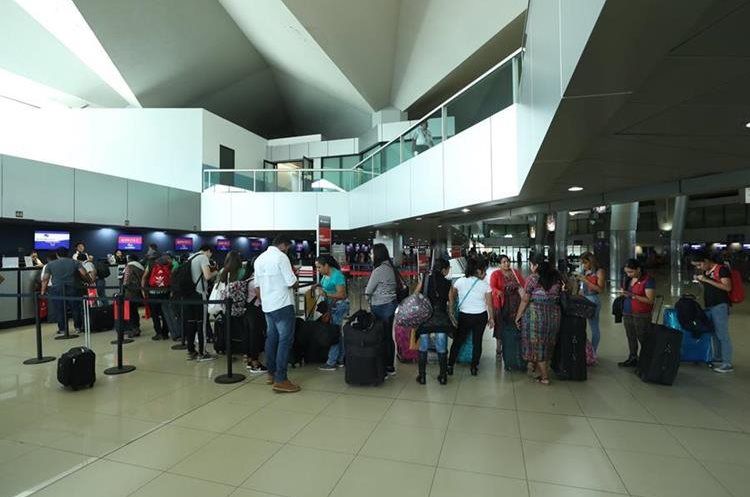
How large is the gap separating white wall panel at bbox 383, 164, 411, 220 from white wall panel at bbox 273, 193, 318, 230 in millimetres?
6509

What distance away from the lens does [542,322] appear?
500cm

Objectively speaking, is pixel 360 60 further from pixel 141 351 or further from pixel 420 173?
pixel 141 351

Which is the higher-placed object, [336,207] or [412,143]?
[412,143]

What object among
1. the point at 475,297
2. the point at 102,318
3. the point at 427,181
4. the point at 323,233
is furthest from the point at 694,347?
the point at 102,318

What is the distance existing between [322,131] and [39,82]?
57.5ft

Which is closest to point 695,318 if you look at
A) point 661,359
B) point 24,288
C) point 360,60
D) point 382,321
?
point 661,359

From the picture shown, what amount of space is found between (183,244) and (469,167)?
46.4 feet

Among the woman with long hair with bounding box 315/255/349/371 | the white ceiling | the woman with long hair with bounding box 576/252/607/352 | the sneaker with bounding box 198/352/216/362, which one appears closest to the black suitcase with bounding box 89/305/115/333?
the sneaker with bounding box 198/352/216/362

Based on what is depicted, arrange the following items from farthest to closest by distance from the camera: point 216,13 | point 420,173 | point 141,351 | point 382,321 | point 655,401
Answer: point 216,13
point 420,173
point 141,351
point 382,321
point 655,401

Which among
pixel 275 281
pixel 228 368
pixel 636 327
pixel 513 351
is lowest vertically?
pixel 228 368

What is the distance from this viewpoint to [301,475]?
296 cm

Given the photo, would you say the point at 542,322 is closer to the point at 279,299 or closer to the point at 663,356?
the point at 663,356

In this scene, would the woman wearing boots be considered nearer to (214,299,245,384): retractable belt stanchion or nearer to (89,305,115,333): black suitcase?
(214,299,245,384): retractable belt stanchion

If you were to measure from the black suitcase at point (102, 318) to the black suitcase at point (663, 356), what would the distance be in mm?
10072
